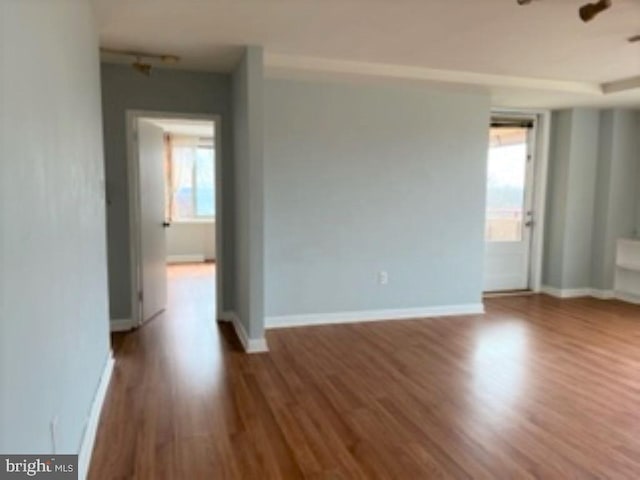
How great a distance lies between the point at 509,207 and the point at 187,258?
5588 mm

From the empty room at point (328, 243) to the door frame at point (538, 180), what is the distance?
3 centimetres

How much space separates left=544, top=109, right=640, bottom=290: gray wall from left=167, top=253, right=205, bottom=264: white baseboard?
5847 millimetres

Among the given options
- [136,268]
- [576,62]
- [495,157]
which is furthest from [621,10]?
[136,268]

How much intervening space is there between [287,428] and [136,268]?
2506 mm

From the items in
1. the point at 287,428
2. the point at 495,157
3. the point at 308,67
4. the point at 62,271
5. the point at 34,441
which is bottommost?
the point at 287,428

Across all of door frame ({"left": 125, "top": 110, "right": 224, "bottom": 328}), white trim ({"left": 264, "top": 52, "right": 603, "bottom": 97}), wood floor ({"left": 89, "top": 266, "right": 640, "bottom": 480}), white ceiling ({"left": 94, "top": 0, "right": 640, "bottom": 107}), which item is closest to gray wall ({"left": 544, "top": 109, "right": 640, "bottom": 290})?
white trim ({"left": 264, "top": 52, "right": 603, "bottom": 97})

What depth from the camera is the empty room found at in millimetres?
1897

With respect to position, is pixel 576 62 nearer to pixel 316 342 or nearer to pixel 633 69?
pixel 633 69

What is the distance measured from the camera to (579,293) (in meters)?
6.03

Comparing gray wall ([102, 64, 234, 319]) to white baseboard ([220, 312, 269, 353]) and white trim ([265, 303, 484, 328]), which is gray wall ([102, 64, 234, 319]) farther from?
white trim ([265, 303, 484, 328])

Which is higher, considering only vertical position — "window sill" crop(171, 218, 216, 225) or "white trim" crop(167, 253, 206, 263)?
"window sill" crop(171, 218, 216, 225)

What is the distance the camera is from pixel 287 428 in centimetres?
261

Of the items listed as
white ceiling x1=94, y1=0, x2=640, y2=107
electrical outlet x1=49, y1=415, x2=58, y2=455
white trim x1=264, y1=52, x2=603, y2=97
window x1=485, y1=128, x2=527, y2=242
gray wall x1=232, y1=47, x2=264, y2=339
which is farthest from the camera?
window x1=485, y1=128, x2=527, y2=242

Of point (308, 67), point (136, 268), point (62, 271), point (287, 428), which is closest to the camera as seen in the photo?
point (62, 271)
